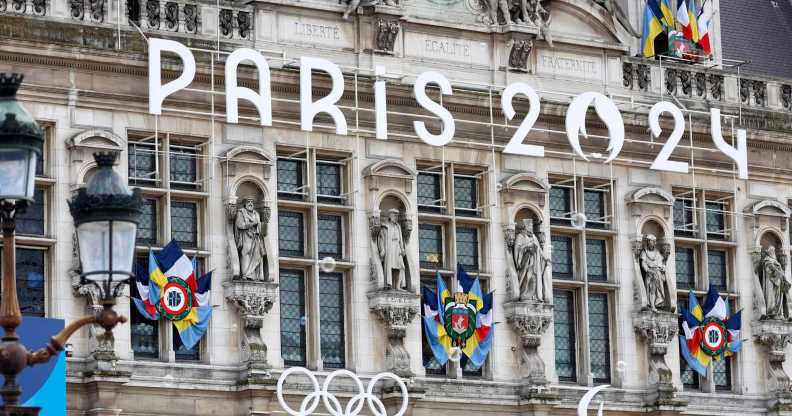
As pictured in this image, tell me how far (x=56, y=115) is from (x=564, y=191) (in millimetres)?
9235

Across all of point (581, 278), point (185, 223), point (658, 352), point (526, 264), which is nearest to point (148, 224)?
point (185, 223)

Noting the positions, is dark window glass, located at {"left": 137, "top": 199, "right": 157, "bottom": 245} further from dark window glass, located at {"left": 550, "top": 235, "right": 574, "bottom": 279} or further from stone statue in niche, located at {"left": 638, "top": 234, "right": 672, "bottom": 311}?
stone statue in niche, located at {"left": 638, "top": 234, "right": 672, "bottom": 311}

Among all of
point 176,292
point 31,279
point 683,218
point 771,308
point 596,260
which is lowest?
point 771,308

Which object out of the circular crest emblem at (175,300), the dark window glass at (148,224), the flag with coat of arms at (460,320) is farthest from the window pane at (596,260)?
the dark window glass at (148,224)

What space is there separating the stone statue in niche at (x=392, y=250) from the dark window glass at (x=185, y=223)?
297 cm

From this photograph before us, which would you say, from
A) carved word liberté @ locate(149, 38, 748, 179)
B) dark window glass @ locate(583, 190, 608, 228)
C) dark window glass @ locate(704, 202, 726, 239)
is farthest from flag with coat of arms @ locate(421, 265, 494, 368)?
dark window glass @ locate(704, 202, 726, 239)

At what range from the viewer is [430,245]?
1535 inches

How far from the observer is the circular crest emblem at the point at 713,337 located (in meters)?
41.3

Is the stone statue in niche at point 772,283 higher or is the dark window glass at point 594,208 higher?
the dark window glass at point 594,208

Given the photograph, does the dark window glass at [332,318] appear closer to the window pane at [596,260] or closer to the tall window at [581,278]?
the tall window at [581,278]

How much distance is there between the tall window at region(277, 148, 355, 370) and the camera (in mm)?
37375

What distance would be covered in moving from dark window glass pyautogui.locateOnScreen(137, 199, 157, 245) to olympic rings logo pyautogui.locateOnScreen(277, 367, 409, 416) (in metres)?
2.74

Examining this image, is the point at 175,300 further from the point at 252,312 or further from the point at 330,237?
the point at 330,237

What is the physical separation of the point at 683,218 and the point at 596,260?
2084mm
